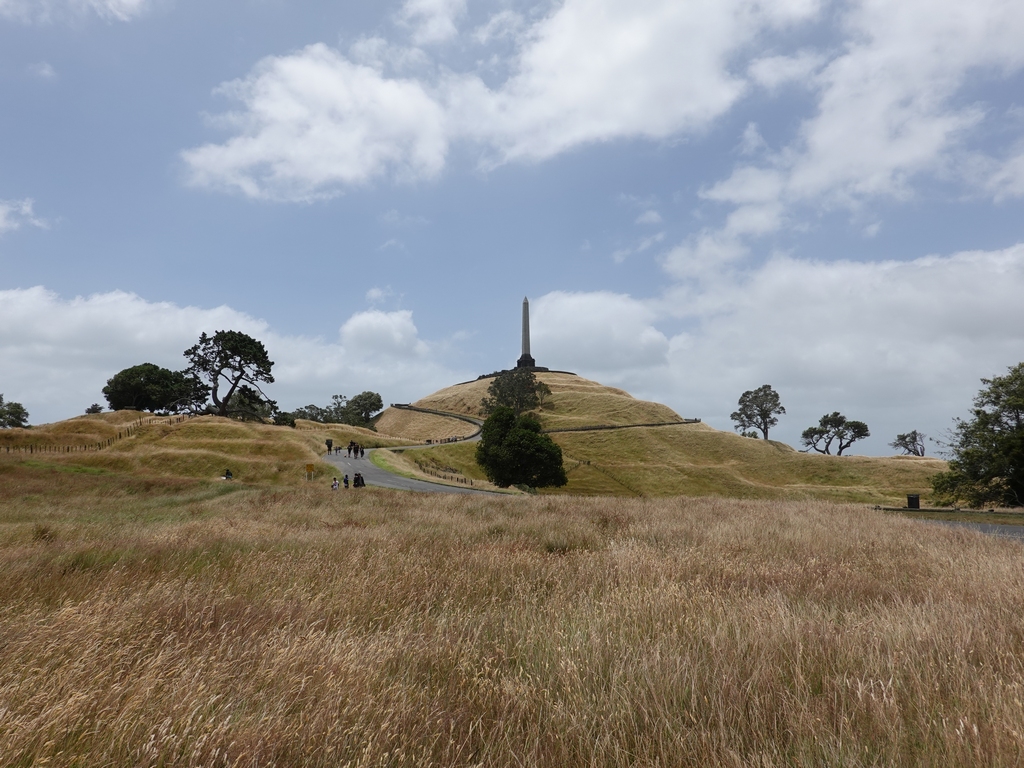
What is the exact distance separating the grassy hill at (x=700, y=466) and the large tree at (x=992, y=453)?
24.0 metres

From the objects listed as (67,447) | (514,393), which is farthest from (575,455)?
(67,447)

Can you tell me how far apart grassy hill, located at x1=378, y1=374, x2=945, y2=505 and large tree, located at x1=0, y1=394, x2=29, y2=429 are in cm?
7767

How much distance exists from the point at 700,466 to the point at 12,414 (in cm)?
12329

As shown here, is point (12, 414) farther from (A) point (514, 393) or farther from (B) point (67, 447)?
(A) point (514, 393)

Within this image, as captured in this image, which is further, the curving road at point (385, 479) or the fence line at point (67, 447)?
the fence line at point (67, 447)

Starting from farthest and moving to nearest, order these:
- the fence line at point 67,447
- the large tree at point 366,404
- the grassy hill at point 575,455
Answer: the large tree at point 366,404, the fence line at point 67,447, the grassy hill at point 575,455

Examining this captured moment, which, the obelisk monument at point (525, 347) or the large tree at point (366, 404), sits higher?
the obelisk monument at point (525, 347)

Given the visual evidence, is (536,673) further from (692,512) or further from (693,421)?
(693,421)

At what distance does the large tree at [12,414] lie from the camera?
309 ft

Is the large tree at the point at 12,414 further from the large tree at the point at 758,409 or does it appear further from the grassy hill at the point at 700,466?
the large tree at the point at 758,409

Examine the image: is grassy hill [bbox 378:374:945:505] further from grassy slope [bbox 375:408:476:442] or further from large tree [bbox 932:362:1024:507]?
large tree [bbox 932:362:1024:507]

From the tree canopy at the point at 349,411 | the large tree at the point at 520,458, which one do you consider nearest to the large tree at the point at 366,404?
the tree canopy at the point at 349,411

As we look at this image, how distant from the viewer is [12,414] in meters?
97.6

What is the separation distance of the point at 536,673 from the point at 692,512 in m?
12.2
